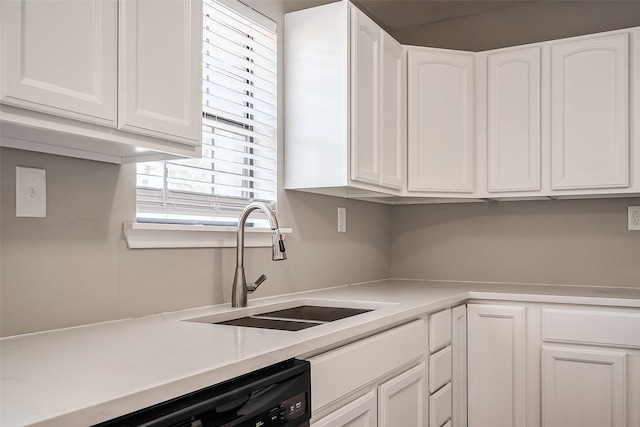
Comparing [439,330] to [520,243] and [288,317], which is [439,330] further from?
[520,243]

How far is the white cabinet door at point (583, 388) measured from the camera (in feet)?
7.92

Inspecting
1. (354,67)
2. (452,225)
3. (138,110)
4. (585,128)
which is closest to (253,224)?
(354,67)

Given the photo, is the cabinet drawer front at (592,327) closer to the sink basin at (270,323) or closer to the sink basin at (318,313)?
the sink basin at (318,313)

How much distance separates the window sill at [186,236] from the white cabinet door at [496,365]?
113 cm

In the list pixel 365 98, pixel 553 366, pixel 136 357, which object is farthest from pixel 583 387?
pixel 136 357

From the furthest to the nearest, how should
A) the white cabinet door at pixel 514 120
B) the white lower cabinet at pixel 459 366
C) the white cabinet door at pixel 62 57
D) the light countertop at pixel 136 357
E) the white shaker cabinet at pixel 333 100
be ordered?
1. the white cabinet door at pixel 514 120
2. the white lower cabinet at pixel 459 366
3. the white shaker cabinet at pixel 333 100
4. the white cabinet door at pixel 62 57
5. the light countertop at pixel 136 357

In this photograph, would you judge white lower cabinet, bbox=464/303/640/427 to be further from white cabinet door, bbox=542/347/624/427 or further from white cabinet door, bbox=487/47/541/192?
white cabinet door, bbox=487/47/541/192

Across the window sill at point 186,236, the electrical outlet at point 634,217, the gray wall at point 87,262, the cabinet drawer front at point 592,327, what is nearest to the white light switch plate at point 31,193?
the gray wall at point 87,262

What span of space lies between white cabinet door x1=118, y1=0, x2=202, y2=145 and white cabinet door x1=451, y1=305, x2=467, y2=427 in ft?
5.15

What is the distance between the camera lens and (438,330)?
2.35 metres

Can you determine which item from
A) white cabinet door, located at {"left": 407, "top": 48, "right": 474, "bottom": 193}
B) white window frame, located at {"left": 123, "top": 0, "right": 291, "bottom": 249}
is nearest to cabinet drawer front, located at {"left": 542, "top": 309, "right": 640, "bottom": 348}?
white cabinet door, located at {"left": 407, "top": 48, "right": 474, "bottom": 193}

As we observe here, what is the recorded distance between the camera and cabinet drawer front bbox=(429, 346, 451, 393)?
2.29m

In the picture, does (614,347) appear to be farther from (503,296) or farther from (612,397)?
(503,296)

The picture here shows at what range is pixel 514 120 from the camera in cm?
291
